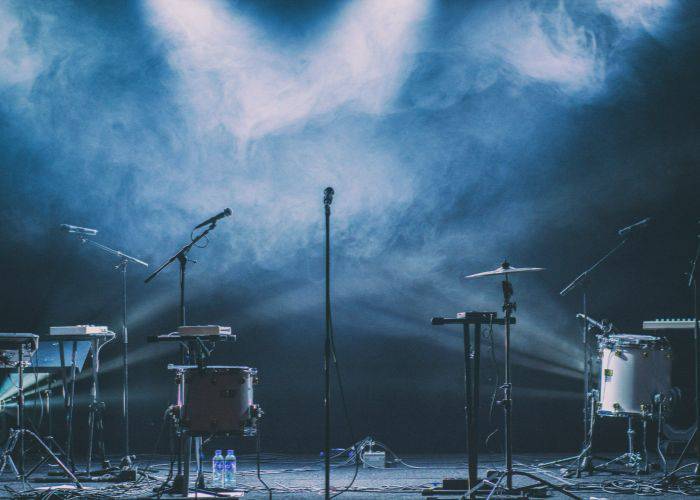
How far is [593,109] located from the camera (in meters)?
8.02

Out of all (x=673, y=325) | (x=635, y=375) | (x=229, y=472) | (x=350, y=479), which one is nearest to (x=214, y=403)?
(x=229, y=472)

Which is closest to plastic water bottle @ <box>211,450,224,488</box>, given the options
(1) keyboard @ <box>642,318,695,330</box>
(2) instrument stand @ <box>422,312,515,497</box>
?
(2) instrument stand @ <box>422,312,515,497</box>

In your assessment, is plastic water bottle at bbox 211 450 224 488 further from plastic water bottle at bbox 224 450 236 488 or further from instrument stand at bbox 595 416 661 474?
instrument stand at bbox 595 416 661 474

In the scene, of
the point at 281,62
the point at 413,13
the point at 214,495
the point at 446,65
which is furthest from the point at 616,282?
the point at 214,495

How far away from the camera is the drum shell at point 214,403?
17.3ft

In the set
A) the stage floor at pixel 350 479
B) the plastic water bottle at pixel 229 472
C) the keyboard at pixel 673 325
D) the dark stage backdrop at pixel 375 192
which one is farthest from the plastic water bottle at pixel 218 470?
the keyboard at pixel 673 325

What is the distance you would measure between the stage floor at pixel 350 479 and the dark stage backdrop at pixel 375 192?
1.89 feet

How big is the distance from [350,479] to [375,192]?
9.92ft

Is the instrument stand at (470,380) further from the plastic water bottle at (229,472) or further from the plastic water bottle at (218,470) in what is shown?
the plastic water bottle at (218,470)

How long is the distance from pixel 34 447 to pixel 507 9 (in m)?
6.69

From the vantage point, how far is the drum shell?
17.3 ft

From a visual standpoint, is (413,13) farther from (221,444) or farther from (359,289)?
(221,444)

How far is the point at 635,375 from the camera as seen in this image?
6.19m

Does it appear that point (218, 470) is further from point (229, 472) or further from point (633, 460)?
point (633, 460)
